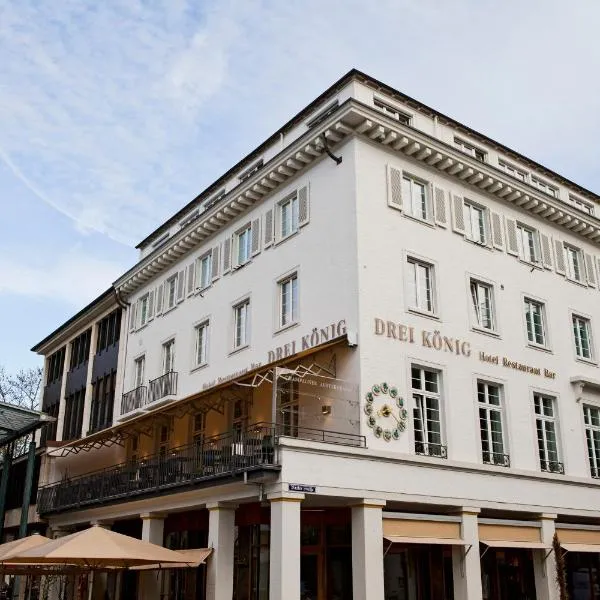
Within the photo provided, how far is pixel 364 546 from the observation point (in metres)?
16.4

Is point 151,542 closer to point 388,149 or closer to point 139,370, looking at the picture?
point 139,370

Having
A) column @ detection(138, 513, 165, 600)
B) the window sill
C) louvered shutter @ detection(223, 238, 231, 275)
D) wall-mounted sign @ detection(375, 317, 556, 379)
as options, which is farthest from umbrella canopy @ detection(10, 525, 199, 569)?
louvered shutter @ detection(223, 238, 231, 275)

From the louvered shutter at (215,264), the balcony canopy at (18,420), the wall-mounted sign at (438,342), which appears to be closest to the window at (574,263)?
the wall-mounted sign at (438,342)

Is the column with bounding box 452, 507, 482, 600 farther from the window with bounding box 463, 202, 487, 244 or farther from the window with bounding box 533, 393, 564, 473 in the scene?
the window with bounding box 463, 202, 487, 244

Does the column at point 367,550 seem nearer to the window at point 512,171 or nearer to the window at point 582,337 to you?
the window at point 582,337

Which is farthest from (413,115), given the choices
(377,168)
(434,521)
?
(434,521)

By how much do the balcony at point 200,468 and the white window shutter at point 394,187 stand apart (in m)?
6.70

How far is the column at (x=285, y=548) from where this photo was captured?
15.3 metres

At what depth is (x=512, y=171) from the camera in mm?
25375

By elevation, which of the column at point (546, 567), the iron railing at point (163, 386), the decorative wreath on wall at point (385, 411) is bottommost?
the column at point (546, 567)

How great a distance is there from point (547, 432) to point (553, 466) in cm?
102

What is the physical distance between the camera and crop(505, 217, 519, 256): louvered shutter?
77.2 feet

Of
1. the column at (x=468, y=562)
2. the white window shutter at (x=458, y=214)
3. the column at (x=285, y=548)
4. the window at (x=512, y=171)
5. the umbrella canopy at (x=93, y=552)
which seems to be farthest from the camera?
the window at (x=512, y=171)

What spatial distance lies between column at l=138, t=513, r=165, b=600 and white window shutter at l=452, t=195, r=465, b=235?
1192 centimetres
